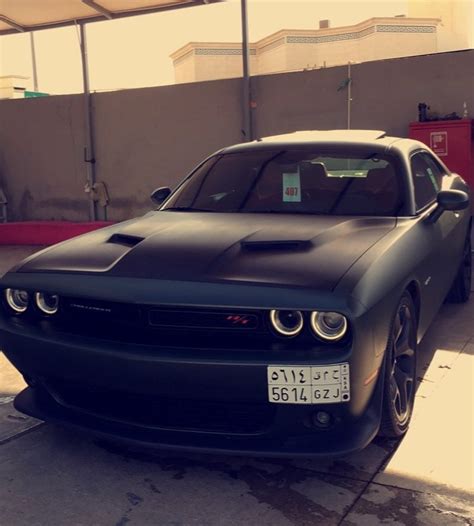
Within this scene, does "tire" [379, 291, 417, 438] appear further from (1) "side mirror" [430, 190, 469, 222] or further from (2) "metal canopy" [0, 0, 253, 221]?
(2) "metal canopy" [0, 0, 253, 221]

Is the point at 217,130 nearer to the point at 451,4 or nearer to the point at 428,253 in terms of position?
the point at 428,253

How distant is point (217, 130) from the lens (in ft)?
29.0

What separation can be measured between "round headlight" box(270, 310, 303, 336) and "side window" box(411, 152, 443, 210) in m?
1.40

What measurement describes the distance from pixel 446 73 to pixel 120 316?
18.9ft

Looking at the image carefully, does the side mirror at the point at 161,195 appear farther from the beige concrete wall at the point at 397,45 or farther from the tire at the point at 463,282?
the beige concrete wall at the point at 397,45

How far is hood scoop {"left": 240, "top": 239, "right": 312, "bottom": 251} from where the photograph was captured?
9.87 feet

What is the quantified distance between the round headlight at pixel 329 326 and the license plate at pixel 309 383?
0.41ft

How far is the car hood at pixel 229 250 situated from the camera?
275 centimetres

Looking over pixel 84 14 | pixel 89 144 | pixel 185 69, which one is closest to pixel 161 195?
pixel 84 14

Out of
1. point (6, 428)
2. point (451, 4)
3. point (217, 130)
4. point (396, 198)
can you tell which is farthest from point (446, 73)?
point (451, 4)

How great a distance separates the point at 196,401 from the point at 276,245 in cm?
73

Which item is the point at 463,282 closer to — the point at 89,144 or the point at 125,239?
the point at 125,239

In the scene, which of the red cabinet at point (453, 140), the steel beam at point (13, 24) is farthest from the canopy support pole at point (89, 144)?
the red cabinet at point (453, 140)

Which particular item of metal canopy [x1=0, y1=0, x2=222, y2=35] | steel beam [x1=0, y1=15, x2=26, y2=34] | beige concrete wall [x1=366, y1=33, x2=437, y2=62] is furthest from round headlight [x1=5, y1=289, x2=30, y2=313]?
beige concrete wall [x1=366, y1=33, x2=437, y2=62]
